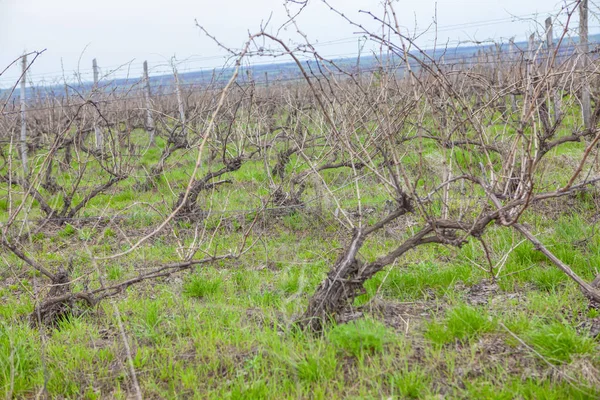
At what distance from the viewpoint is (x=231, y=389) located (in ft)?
8.50

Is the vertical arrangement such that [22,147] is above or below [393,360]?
above

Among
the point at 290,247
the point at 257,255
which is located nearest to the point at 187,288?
the point at 257,255

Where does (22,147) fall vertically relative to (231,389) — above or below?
above

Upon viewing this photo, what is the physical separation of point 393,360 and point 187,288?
1971 millimetres

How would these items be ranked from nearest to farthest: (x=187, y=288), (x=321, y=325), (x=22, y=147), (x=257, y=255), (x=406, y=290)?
(x=321, y=325)
(x=406, y=290)
(x=187, y=288)
(x=257, y=255)
(x=22, y=147)

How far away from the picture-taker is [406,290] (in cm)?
374

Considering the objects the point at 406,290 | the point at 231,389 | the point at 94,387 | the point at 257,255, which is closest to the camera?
the point at 231,389

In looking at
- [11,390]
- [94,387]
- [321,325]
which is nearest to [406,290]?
[321,325]

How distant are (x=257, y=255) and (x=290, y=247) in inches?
13.4

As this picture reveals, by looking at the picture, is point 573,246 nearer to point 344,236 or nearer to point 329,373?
point 344,236

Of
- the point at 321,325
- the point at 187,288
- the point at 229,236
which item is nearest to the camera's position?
the point at 321,325

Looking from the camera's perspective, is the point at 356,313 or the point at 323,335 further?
the point at 356,313

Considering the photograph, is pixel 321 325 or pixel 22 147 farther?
pixel 22 147

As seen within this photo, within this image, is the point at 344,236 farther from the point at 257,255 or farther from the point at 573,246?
the point at 573,246
